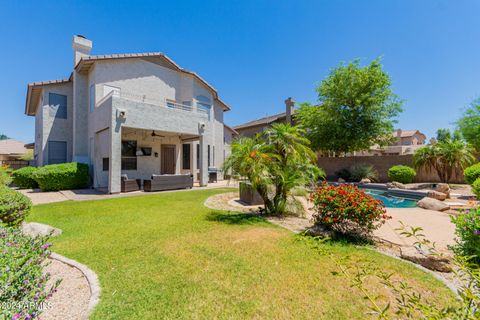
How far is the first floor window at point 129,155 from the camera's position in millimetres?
15617

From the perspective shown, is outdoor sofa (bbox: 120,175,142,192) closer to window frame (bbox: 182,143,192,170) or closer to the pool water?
window frame (bbox: 182,143,192,170)

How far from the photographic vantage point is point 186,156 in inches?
759

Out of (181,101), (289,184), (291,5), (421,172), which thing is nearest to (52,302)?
(289,184)

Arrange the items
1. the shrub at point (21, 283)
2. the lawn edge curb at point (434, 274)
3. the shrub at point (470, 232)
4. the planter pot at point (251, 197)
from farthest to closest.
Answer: the planter pot at point (251, 197)
the shrub at point (470, 232)
the lawn edge curb at point (434, 274)
the shrub at point (21, 283)

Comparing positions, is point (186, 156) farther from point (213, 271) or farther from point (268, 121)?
point (268, 121)

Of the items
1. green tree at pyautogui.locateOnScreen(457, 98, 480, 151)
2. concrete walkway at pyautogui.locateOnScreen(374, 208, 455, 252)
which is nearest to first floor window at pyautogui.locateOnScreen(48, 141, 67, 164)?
concrete walkway at pyautogui.locateOnScreen(374, 208, 455, 252)

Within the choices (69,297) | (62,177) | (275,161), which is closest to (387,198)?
(275,161)

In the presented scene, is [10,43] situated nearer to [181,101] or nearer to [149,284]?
[181,101]

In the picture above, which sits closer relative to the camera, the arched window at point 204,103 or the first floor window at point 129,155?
the first floor window at point 129,155

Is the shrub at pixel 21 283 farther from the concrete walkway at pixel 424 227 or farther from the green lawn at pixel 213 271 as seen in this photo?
the concrete walkway at pixel 424 227

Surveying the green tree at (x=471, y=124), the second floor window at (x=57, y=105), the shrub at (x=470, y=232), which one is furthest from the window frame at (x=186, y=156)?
the green tree at (x=471, y=124)

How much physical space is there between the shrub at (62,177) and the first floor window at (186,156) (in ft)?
23.5

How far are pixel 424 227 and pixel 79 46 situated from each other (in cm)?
2303

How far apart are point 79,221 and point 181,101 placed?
13.7 m
